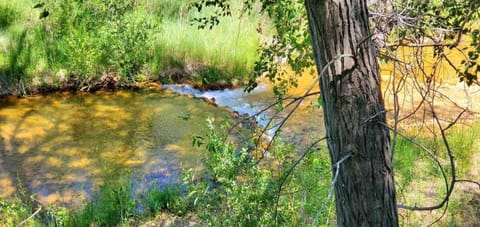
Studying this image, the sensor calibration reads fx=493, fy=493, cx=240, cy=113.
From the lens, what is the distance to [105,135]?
5.91 metres

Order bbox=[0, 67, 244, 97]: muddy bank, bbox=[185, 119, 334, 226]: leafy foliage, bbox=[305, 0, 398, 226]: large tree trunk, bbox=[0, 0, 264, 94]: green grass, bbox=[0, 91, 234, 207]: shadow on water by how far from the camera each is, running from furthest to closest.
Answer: bbox=[0, 0, 264, 94]: green grass
bbox=[0, 67, 244, 97]: muddy bank
bbox=[0, 91, 234, 207]: shadow on water
bbox=[185, 119, 334, 226]: leafy foliage
bbox=[305, 0, 398, 226]: large tree trunk

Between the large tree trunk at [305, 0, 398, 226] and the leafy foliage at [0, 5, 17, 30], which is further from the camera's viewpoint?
the leafy foliage at [0, 5, 17, 30]

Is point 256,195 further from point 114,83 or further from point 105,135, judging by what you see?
point 114,83

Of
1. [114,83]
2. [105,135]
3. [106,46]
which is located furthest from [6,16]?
[105,135]

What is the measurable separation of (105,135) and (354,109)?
472 cm

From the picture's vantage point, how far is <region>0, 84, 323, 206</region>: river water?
4852 millimetres

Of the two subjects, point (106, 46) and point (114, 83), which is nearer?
point (106, 46)

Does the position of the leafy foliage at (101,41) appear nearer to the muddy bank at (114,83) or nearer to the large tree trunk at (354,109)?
the muddy bank at (114,83)

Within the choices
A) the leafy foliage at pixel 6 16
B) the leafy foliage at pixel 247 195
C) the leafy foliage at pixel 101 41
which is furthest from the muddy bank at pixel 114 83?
the leafy foliage at pixel 247 195

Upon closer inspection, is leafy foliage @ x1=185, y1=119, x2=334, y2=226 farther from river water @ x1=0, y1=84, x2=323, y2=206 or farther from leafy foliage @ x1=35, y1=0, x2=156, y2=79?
leafy foliage @ x1=35, y1=0, x2=156, y2=79

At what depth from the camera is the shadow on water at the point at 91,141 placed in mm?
4812

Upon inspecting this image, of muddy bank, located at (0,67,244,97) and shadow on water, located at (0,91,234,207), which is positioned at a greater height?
muddy bank, located at (0,67,244,97)

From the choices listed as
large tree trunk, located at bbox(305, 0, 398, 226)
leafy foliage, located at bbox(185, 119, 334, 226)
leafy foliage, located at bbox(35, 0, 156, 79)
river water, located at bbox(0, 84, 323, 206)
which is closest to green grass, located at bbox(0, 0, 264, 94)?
leafy foliage, located at bbox(35, 0, 156, 79)

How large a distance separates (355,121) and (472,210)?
216cm
